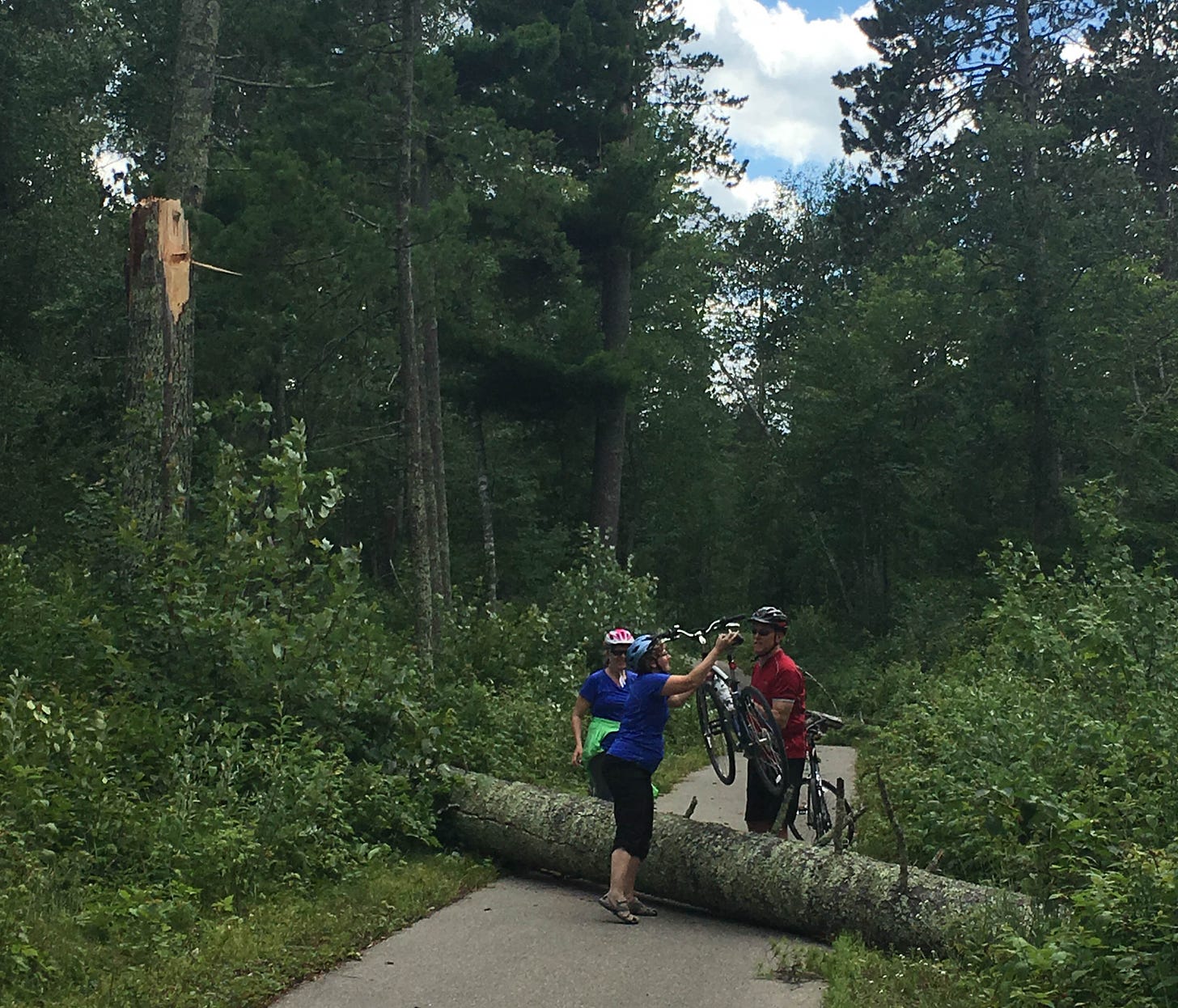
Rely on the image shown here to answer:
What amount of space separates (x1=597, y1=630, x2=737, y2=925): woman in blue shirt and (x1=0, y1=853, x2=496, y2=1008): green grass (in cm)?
133

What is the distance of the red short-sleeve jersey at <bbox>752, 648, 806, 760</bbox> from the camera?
1012 cm

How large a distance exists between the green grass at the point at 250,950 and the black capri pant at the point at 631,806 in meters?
1.42

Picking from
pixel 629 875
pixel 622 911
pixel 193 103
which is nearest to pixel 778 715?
pixel 629 875

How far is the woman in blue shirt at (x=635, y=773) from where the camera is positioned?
888cm

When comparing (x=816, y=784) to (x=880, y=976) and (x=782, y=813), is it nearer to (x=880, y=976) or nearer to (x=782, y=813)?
(x=782, y=813)

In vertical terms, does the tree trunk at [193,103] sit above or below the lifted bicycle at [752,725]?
above

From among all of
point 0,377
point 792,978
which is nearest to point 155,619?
point 792,978

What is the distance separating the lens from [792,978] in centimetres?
761

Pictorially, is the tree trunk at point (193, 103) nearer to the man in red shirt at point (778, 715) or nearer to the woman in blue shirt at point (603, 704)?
the woman in blue shirt at point (603, 704)

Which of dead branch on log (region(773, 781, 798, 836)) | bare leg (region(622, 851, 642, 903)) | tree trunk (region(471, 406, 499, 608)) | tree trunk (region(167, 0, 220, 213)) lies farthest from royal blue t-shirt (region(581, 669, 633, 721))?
tree trunk (region(471, 406, 499, 608))

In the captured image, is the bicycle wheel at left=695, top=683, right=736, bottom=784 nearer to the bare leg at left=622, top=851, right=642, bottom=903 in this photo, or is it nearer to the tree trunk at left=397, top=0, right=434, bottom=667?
the bare leg at left=622, top=851, right=642, bottom=903

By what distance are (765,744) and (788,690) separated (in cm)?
50

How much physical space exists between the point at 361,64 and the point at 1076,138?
31.3 metres

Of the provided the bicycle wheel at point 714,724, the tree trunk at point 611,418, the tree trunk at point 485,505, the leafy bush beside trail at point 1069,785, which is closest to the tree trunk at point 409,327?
the leafy bush beside trail at point 1069,785
